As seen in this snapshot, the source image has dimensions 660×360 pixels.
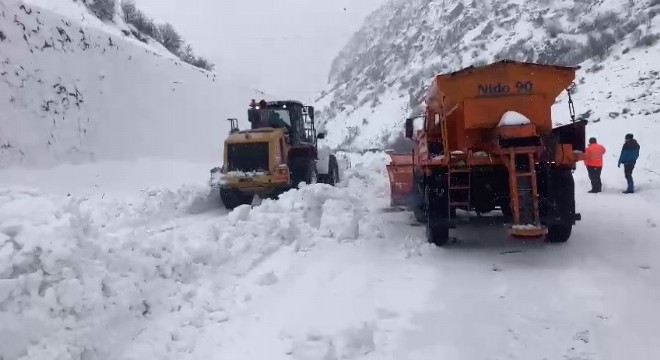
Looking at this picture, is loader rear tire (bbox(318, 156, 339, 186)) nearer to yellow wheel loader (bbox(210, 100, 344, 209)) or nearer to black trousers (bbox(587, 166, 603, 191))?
yellow wheel loader (bbox(210, 100, 344, 209))

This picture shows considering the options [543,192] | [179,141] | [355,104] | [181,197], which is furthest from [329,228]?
[355,104]

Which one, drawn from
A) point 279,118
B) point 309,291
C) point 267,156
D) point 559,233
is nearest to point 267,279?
point 309,291

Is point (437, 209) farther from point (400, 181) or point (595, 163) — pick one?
point (595, 163)

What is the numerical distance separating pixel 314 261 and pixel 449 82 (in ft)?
9.97

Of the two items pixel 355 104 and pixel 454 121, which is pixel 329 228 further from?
pixel 355 104

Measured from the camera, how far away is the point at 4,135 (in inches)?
494

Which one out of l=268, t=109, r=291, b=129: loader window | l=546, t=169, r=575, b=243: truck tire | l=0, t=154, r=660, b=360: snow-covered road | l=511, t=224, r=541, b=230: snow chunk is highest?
l=268, t=109, r=291, b=129: loader window

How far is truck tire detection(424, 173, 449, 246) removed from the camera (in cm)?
764

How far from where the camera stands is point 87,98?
1565cm

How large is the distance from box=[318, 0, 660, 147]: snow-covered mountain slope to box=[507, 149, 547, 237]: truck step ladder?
3979 millimetres

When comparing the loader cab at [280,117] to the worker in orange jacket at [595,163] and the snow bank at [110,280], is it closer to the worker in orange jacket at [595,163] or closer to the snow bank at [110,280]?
the snow bank at [110,280]

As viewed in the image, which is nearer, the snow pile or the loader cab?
the snow pile

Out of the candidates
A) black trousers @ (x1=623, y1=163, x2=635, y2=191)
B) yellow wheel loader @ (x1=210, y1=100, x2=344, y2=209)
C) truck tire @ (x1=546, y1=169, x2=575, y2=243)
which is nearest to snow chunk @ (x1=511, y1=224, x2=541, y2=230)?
truck tire @ (x1=546, y1=169, x2=575, y2=243)

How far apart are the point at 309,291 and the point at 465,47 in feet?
214
